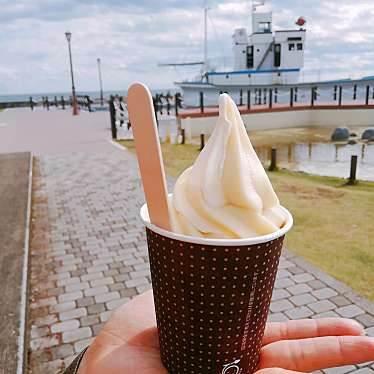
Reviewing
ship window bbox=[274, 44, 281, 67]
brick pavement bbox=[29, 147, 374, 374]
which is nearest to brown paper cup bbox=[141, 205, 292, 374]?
brick pavement bbox=[29, 147, 374, 374]

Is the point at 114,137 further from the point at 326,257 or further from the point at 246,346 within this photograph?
the point at 246,346

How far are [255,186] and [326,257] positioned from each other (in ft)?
10.7

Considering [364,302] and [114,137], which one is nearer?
[364,302]

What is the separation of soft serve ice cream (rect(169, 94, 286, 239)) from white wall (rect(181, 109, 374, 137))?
16.9 meters

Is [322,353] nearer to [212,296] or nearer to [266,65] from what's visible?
[212,296]

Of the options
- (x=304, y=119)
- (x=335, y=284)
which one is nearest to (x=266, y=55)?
(x=304, y=119)

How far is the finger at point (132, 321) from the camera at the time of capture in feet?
5.14

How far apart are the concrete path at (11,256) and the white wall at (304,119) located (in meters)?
12.0

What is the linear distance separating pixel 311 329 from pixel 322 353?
169mm

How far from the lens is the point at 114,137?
1421cm

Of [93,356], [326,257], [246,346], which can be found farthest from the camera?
[326,257]

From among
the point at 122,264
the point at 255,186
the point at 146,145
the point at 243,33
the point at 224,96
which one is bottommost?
the point at 122,264

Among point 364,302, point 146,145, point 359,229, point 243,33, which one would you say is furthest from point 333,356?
point 243,33

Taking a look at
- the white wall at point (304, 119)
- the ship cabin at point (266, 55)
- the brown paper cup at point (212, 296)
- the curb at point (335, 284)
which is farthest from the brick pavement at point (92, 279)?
the ship cabin at point (266, 55)
